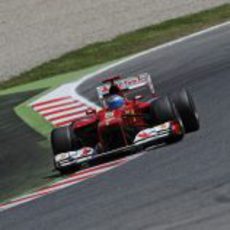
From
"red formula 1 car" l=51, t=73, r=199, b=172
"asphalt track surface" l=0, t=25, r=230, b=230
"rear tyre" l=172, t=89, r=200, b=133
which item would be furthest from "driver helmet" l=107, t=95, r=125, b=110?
"asphalt track surface" l=0, t=25, r=230, b=230

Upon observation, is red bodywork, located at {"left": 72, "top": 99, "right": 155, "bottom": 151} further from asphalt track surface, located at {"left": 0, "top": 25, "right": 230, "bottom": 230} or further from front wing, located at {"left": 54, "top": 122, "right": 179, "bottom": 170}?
asphalt track surface, located at {"left": 0, "top": 25, "right": 230, "bottom": 230}

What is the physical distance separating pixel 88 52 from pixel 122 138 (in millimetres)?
12548

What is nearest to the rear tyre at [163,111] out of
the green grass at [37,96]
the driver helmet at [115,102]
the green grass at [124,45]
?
the driver helmet at [115,102]

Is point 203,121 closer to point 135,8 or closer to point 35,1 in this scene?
point 135,8

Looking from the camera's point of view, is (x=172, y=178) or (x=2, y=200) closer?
(x=172, y=178)

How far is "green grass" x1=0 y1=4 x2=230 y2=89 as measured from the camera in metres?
24.2

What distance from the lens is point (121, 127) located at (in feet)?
42.9

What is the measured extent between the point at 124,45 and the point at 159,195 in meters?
15.8

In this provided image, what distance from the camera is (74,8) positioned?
29922 mm

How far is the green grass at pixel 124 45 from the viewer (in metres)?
24.2

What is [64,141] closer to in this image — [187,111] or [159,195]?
[187,111]

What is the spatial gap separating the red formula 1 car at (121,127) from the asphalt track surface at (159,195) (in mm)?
282

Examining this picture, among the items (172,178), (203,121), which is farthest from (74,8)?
(172,178)

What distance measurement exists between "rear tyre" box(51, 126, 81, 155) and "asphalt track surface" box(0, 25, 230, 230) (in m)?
1.47
